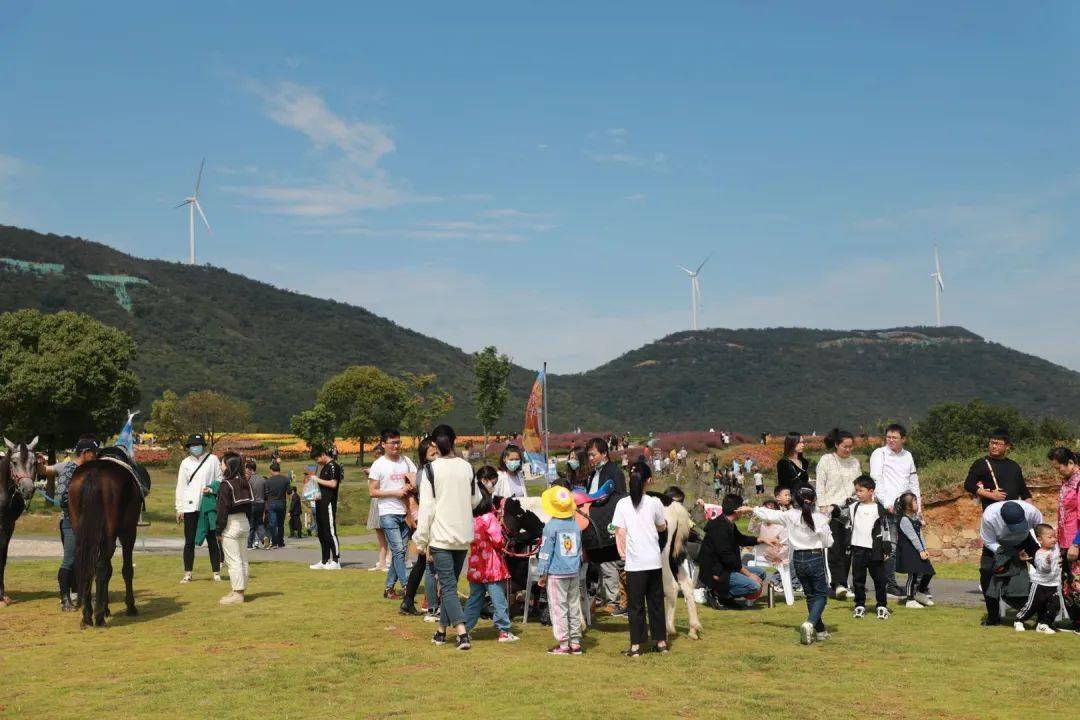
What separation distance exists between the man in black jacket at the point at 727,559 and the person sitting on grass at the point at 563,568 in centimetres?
283

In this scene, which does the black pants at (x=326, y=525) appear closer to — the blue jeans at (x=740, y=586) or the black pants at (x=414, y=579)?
the black pants at (x=414, y=579)

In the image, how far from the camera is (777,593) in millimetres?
13117

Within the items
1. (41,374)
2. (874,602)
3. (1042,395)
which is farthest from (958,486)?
(1042,395)

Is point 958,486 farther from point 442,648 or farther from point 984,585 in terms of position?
point 442,648

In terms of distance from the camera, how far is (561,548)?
29.9 feet

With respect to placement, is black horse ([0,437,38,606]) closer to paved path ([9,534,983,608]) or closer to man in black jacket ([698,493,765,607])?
paved path ([9,534,983,608])

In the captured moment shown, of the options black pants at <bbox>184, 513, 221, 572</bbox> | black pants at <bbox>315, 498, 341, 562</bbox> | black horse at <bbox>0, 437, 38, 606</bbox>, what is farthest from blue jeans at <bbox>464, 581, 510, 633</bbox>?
black horse at <bbox>0, 437, 38, 606</bbox>

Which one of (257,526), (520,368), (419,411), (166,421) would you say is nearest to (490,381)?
(419,411)

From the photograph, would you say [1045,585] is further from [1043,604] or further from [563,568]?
[563,568]

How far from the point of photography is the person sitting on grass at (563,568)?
9.01m

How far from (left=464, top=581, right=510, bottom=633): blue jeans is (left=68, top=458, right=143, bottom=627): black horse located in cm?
414

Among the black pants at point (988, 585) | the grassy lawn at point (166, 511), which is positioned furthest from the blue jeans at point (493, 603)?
the grassy lawn at point (166, 511)

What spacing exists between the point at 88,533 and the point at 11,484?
9.43ft

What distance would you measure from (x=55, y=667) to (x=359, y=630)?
2.90 meters
